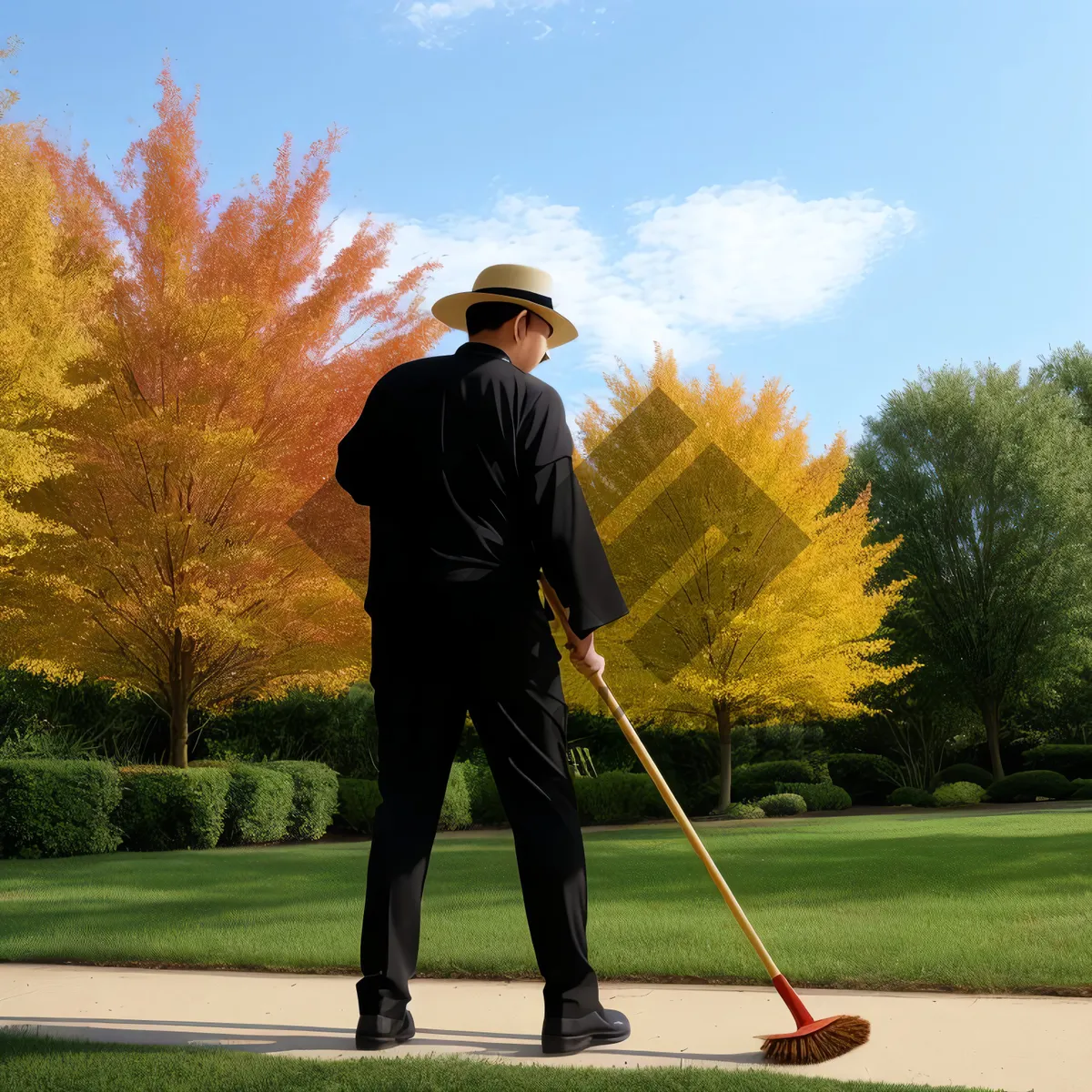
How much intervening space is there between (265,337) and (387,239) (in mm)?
2049

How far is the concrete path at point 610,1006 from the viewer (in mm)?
2938

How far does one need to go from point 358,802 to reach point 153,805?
3951 mm

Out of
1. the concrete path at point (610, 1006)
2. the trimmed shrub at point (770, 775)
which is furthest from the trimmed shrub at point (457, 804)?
the concrete path at point (610, 1006)

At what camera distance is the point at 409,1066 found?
9.45 ft

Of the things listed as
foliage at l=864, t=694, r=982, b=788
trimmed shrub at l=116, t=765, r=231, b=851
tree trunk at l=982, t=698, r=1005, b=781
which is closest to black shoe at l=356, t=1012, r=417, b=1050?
trimmed shrub at l=116, t=765, r=231, b=851

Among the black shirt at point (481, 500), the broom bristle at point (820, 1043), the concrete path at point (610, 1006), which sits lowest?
the concrete path at point (610, 1006)

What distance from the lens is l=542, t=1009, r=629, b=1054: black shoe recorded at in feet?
10.0

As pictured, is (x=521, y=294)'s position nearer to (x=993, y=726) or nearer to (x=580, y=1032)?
(x=580, y=1032)

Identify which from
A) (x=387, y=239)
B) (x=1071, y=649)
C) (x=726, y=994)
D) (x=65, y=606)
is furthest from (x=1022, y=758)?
(x=726, y=994)

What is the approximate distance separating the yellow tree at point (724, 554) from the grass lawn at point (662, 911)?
167 inches

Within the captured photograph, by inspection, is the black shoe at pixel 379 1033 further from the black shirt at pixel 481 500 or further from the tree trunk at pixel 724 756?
the tree trunk at pixel 724 756

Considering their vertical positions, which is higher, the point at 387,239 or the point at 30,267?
the point at 387,239

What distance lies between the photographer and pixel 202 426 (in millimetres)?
11633

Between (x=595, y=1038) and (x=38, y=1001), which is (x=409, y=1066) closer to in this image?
(x=595, y=1038)
